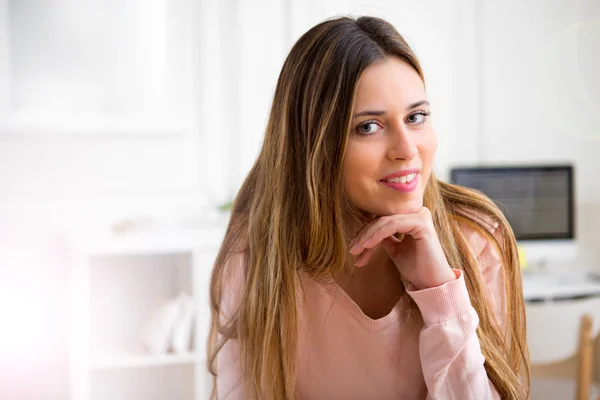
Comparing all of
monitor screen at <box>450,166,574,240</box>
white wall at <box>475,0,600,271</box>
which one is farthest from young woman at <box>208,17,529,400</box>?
white wall at <box>475,0,600,271</box>

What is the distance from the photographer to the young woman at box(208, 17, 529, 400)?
1.05 meters

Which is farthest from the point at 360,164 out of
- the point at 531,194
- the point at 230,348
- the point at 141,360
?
the point at 531,194

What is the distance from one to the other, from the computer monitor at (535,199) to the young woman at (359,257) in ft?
5.76

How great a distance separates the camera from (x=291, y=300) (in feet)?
3.78

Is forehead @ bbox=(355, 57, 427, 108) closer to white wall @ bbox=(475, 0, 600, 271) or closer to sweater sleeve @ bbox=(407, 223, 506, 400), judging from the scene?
sweater sleeve @ bbox=(407, 223, 506, 400)

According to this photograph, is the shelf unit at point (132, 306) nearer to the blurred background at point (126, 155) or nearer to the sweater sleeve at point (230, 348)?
the blurred background at point (126, 155)

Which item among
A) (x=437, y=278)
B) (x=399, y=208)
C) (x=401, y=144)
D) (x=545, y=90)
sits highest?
(x=545, y=90)

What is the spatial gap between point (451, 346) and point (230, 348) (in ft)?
1.38

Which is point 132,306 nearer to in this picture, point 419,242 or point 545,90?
A: point 419,242

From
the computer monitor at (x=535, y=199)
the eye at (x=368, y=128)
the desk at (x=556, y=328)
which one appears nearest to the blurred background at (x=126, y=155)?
the computer monitor at (x=535, y=199)

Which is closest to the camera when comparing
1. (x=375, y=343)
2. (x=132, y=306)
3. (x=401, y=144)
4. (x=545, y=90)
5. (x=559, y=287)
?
(x=401, y=144)

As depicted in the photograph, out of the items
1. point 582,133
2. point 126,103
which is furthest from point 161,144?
point 582,133

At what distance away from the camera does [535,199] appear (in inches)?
117

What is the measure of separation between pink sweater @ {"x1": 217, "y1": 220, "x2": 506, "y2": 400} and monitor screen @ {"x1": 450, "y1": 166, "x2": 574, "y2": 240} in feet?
5.84
